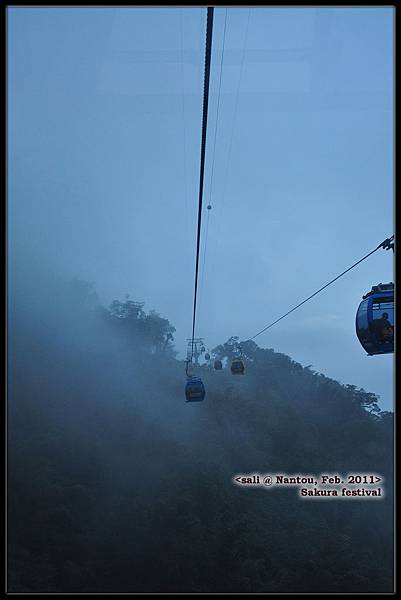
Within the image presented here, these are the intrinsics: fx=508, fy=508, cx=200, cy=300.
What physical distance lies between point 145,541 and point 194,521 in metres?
2.16

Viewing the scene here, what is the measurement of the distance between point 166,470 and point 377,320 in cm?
1958

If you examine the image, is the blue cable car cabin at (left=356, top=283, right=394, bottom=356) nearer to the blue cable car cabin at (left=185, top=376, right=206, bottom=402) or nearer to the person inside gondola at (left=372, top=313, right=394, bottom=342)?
the person inside gondola at (left=372, top=313, right=394, bottom=342)

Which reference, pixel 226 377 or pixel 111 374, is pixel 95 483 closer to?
pixel 111 374

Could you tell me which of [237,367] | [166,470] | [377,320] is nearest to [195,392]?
[237,367]

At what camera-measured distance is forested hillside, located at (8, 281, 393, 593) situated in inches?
774

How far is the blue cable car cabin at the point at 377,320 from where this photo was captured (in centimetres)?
748

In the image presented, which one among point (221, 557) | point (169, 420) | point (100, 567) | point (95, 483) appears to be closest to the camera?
point (100, 567)

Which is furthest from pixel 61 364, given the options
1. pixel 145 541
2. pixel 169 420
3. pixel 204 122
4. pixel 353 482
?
pixel 204 122

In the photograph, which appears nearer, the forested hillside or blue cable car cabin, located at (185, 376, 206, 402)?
blue cable car cabin, located at (185, 376, 206, 402)

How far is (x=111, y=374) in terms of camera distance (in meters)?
36.7

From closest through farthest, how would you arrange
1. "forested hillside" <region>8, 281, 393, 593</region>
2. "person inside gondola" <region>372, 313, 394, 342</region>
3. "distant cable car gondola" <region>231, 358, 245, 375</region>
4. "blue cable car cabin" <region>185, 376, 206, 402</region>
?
"person inside gondola" <region>372, 313, 394, 342</region>
"distant cable car gondola" <region>231, 358, 245, 375</region>
"blue cable car cabin" <region>185, 376, 206, 402</region>
"forested hillside" <region>8, 281, 393, 593</region>

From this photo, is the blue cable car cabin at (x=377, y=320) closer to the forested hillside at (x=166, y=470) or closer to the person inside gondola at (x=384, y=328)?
the person inside gondola at (x=384, y=328)

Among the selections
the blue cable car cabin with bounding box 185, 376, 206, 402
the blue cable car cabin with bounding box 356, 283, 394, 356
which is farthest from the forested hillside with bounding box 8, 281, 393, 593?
the blue cable car cabin with bounding box 356, 283, 394, 356

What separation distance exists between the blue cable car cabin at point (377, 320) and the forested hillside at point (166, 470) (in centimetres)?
1361
